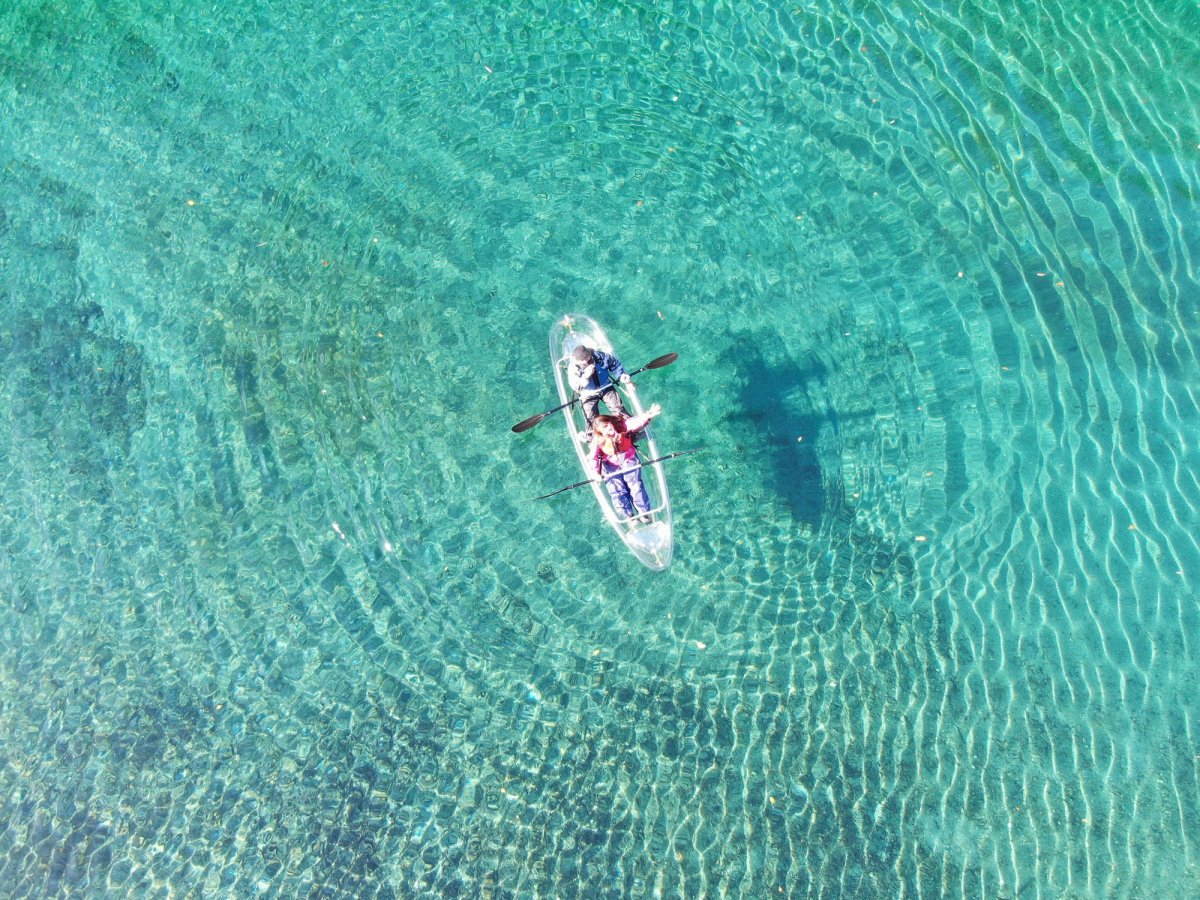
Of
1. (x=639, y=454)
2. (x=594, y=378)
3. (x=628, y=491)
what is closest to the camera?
(x=628, y=491)

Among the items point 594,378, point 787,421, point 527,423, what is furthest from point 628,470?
point 787,421

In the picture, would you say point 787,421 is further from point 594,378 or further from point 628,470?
point 594,378

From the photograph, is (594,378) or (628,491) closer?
(628,491)

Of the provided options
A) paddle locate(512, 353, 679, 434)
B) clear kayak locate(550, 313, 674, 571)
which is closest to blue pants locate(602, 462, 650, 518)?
clear kayak locate(550, 313, 674, 571)

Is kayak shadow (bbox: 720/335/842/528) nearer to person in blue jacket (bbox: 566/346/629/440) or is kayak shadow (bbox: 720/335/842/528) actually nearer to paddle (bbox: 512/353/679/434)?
paddle (bbox: 512/353/679/434)

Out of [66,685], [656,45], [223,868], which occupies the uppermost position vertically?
[656,45]

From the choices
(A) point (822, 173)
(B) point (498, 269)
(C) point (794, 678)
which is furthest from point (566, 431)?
(A) point (822, 173)

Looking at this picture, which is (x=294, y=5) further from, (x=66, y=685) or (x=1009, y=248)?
(x=1009, y=248)

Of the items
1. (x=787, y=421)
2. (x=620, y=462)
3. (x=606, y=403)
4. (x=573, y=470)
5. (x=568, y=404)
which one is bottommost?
(x=787, y=421)
